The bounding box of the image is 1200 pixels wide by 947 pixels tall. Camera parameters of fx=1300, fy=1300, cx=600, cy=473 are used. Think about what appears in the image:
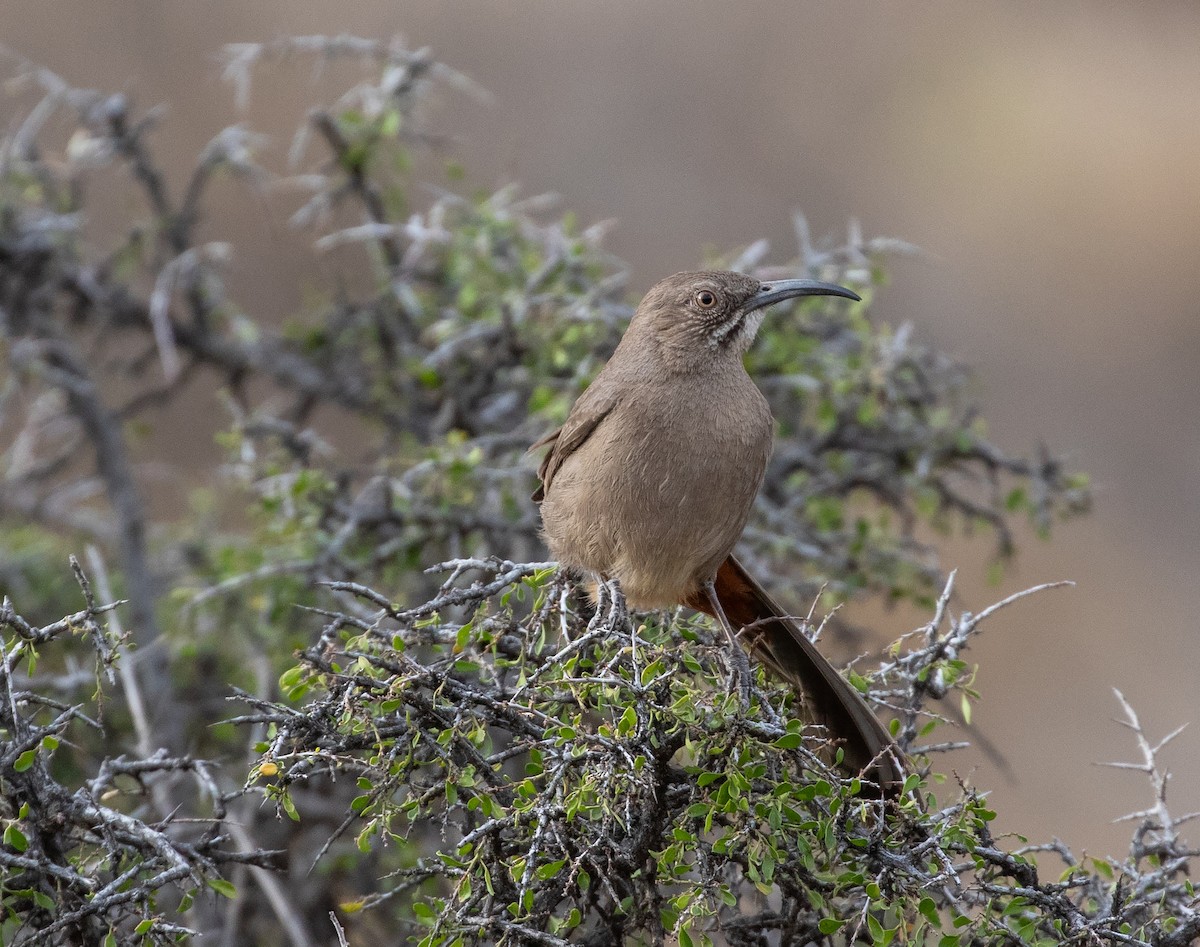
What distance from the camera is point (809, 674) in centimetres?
335

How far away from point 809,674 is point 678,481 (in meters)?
0.62

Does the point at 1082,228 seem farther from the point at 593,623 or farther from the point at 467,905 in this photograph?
the point at 467,905

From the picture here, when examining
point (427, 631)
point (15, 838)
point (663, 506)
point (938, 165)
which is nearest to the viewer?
point (15, 838)

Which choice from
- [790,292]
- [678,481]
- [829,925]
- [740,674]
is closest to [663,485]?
[678,481]

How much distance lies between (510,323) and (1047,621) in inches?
238

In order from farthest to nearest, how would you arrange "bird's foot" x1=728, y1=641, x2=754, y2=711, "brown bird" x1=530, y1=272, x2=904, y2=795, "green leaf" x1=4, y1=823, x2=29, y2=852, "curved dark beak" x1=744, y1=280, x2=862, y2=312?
"curved dark beak" x1=744, y1=280, x2=862, y2=312, "brown bird" x1=530, y1=272, x2=904, y2=795, "bird's foot" x1=728, y1=641, x2=754, y2=711, "green leaf" x1=4, y1=823, x2=29, y2=852

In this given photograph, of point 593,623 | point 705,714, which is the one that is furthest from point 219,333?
point 705,714

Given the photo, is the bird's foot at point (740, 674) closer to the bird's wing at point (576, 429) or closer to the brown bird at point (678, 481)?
the brown bird at point (678, 481)

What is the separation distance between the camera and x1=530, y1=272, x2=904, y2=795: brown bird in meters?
3.52

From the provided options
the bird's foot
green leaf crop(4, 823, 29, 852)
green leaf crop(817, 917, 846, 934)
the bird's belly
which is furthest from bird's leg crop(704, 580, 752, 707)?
green leaf crop(4, 823, 29, 852)

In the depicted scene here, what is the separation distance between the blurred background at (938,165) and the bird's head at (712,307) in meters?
5.62

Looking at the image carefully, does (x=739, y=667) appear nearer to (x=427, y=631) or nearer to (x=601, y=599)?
(x=601, y=599)

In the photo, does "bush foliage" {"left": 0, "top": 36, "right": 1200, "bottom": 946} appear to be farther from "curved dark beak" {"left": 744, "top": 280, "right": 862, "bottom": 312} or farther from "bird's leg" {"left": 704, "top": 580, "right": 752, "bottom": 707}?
"curved dark beak" {"left": 744, "top": 280, "right": 862, "bottom": 312}

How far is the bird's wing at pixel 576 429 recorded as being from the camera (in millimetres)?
3758
